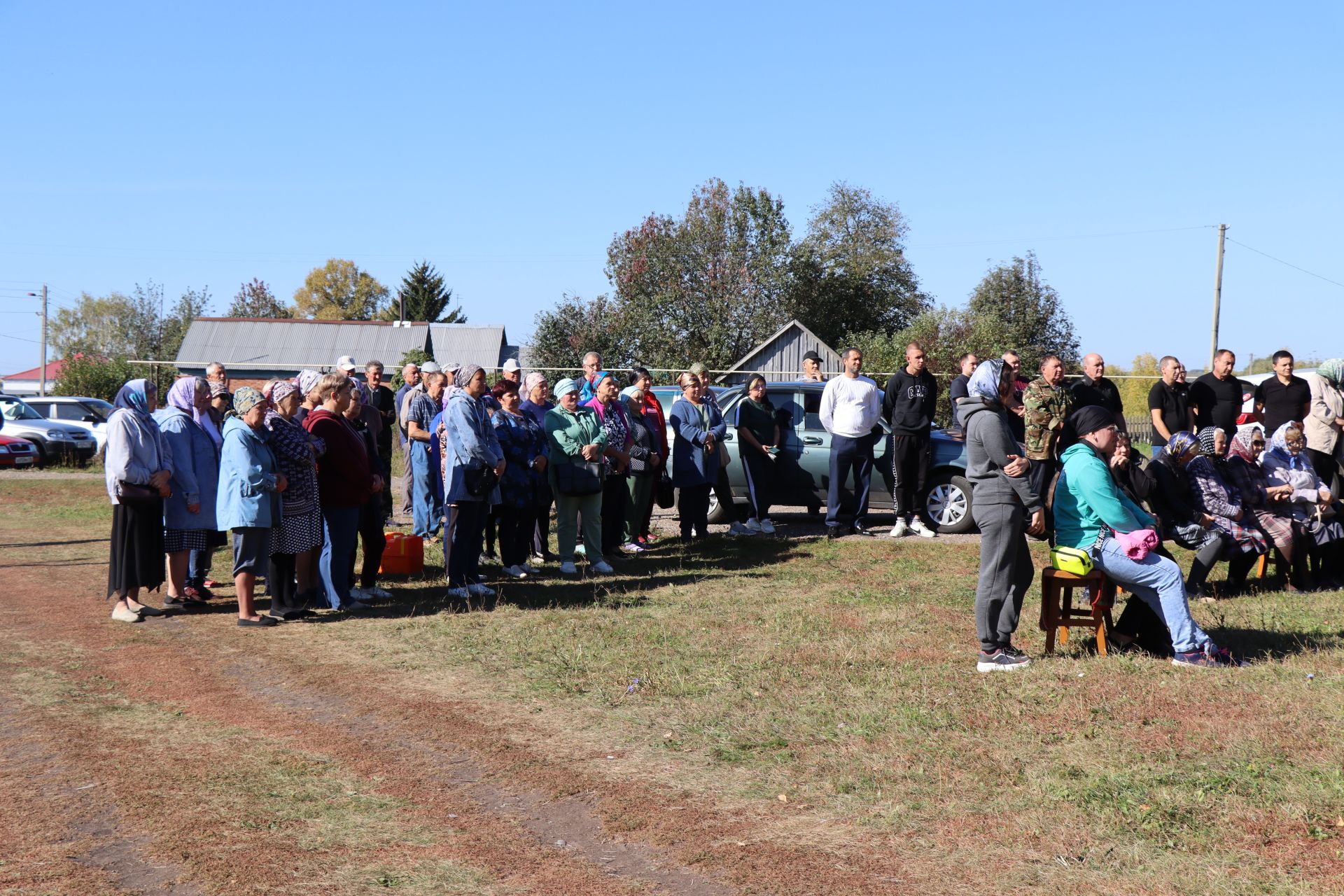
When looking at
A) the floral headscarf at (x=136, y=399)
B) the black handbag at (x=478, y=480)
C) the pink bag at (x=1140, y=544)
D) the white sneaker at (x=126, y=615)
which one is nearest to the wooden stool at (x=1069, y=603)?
the pink bag at (x=1140, y=544)

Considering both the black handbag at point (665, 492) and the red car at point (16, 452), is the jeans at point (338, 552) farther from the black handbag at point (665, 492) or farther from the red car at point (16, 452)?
the red car at point (16, 452)

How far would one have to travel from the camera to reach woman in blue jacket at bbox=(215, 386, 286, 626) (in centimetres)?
882

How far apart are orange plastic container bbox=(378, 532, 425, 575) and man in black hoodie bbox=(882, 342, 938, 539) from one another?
17.4ft

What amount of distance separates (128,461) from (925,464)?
8.19 meters

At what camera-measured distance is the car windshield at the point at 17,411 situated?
27250 millimetres

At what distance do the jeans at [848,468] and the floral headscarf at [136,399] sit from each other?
282 inches

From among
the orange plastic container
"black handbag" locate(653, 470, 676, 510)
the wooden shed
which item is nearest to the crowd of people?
the orange plastic container

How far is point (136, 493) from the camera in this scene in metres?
9.06

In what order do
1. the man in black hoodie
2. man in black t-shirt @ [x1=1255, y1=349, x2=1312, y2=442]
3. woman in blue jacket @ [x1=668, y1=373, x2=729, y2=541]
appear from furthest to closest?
woman in blue jacket @ [x1=668, y1=373, x2=729, y2=541] → the man in black hoodie → man in black t-shirt @ [x1=1255, y1=349, x2=1312, y2=442]

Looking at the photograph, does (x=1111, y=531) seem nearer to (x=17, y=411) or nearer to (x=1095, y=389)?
(x=1095, y=389)

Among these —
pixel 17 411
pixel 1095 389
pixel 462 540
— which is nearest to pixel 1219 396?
pixel 1095 389

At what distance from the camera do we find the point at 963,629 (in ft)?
28.0

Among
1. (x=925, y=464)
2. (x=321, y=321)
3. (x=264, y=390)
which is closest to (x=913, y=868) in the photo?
(x=264, y=390)

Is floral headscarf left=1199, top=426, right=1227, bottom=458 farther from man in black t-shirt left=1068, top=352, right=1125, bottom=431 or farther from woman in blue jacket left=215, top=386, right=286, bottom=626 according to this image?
woman in blue jacket left=215, top=386, right=286, bottom=626
